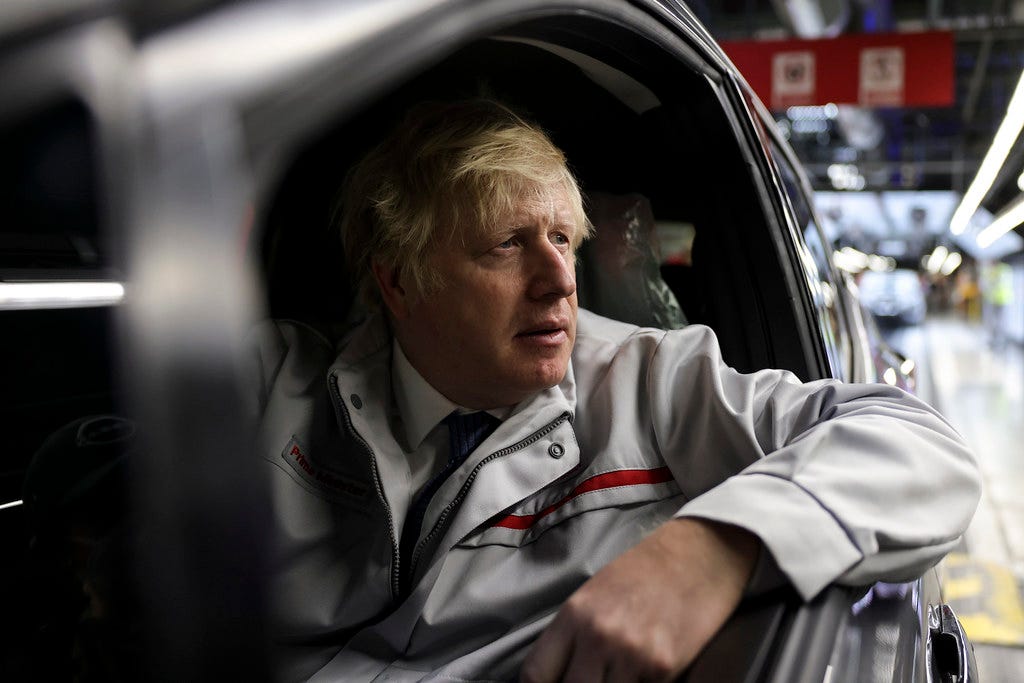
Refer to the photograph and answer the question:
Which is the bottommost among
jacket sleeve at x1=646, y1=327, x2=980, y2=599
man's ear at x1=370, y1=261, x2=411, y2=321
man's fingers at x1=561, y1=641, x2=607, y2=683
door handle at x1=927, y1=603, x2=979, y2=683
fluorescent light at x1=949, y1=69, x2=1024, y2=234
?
door handle at x1=927, y1=603, x2=979, y2=683

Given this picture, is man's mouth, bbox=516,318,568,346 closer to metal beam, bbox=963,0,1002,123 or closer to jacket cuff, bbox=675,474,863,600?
jacket cuff, bbox=675,474,863,600

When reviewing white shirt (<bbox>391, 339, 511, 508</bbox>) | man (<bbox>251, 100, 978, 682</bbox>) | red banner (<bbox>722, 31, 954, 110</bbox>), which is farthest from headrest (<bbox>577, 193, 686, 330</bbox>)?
red banner (<bbox>722, 31, 954, 110</bbox>)

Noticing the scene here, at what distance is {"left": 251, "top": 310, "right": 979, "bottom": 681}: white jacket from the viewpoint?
1.00m

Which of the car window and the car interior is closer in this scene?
the car interior

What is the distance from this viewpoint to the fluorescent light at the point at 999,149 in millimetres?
6471

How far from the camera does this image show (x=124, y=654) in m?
0.45

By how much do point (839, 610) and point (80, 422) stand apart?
77 cm

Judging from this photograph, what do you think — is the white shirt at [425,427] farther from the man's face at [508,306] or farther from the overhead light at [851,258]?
the overhead light at [851,258]

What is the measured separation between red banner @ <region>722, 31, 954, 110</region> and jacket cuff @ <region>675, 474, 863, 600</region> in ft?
23.8

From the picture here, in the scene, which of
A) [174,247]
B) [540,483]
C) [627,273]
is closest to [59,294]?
[174,247]

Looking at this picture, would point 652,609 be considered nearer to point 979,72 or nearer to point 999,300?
point 979,72

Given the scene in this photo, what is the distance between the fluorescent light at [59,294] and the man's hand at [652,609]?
0.57m

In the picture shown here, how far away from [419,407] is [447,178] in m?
0.34

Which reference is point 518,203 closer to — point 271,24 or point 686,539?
point 686,539
